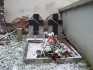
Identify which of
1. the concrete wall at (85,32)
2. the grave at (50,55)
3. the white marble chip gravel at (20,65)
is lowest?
the white marble chip gravel at (20,65)

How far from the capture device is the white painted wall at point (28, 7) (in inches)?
282

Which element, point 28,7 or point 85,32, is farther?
point 28,7

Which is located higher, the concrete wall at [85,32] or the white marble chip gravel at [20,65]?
the concrete wall at [85,32]

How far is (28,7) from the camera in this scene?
7223 mm

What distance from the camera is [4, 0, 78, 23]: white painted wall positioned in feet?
23.5

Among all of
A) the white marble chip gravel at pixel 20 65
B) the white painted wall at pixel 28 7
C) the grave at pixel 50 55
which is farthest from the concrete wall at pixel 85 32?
the white painted wall at pixel 28 7

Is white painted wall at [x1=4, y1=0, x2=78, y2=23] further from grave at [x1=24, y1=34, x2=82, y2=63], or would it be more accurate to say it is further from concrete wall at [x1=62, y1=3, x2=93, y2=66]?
grave at [x1=24, y1=34, x2=82, y2=63]

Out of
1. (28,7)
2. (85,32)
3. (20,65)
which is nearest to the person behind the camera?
(20,65)

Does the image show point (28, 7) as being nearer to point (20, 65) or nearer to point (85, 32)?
point (85, 32)

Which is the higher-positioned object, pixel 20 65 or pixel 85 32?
pixel 85 32

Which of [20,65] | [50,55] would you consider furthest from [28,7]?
[20,65]

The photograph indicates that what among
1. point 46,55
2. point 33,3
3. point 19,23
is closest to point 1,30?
point 19,23

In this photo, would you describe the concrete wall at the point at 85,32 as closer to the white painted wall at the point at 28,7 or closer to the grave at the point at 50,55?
the grave at the point at 50,55

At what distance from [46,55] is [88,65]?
0.88 metres
